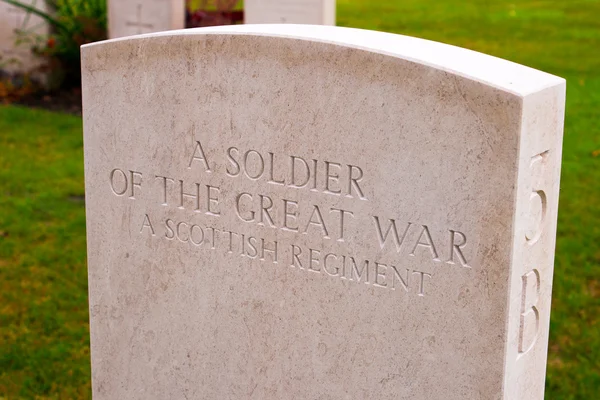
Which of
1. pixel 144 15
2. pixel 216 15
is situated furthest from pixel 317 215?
pixel 144 15

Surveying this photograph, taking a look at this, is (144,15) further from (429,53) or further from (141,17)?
(429,53)

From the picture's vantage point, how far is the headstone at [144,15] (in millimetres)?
8148

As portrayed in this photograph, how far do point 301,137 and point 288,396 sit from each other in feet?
2.69

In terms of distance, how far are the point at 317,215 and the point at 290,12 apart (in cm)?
448

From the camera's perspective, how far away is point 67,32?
28.3 ft

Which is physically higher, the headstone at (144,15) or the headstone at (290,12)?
the headstone at (290,12)

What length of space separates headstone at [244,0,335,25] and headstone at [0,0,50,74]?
7.71ft

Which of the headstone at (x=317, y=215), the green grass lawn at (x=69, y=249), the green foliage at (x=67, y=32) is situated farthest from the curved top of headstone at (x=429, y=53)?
the green foliage at (x=67, y=32)

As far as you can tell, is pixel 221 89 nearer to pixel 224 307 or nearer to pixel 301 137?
pixel 301 137

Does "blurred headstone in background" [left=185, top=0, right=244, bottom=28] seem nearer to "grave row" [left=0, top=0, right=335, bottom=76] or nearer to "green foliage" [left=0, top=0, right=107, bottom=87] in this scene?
"grave row" [left=0, top=0, right=335, bottom=76]

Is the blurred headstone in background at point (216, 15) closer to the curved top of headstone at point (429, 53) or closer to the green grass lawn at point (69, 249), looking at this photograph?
the green grass lawn at point (69, 249)

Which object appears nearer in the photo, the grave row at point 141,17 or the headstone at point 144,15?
the grave row at point 141,17

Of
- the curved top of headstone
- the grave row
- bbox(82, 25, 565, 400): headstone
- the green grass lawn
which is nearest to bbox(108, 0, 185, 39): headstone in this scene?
the grave row

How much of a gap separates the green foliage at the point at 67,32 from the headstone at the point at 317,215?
5637mm
